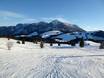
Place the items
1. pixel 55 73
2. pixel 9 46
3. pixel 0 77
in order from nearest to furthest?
pixel 0 77, pixel 55 73, pixel 9 46

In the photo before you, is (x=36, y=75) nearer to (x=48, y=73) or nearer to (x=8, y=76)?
(x=48, y=73)

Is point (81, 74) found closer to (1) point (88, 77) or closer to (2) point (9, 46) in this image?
(1) point (88, 77)

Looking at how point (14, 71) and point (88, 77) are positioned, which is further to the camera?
point (14, 71)

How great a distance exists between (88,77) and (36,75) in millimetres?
2973

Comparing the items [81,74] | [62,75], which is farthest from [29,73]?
[81,74]

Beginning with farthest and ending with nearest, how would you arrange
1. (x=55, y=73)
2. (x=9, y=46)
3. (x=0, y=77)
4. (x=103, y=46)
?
1. (x=103, y=46)
2. (x=9, y=46)
3. (x=55, y=73)
4. (x=0, y=77)

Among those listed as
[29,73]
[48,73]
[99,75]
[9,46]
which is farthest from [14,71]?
[9,46]

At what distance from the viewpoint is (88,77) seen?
998 cm

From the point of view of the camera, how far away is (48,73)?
1050cm

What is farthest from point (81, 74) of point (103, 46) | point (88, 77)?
point (103, 46)

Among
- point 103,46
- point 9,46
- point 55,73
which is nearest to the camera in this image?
Result: point 55,73

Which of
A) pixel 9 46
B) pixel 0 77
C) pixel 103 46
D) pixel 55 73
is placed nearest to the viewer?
pixel 0 77

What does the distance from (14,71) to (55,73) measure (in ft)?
8.62

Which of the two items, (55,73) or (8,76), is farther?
(55,73)
